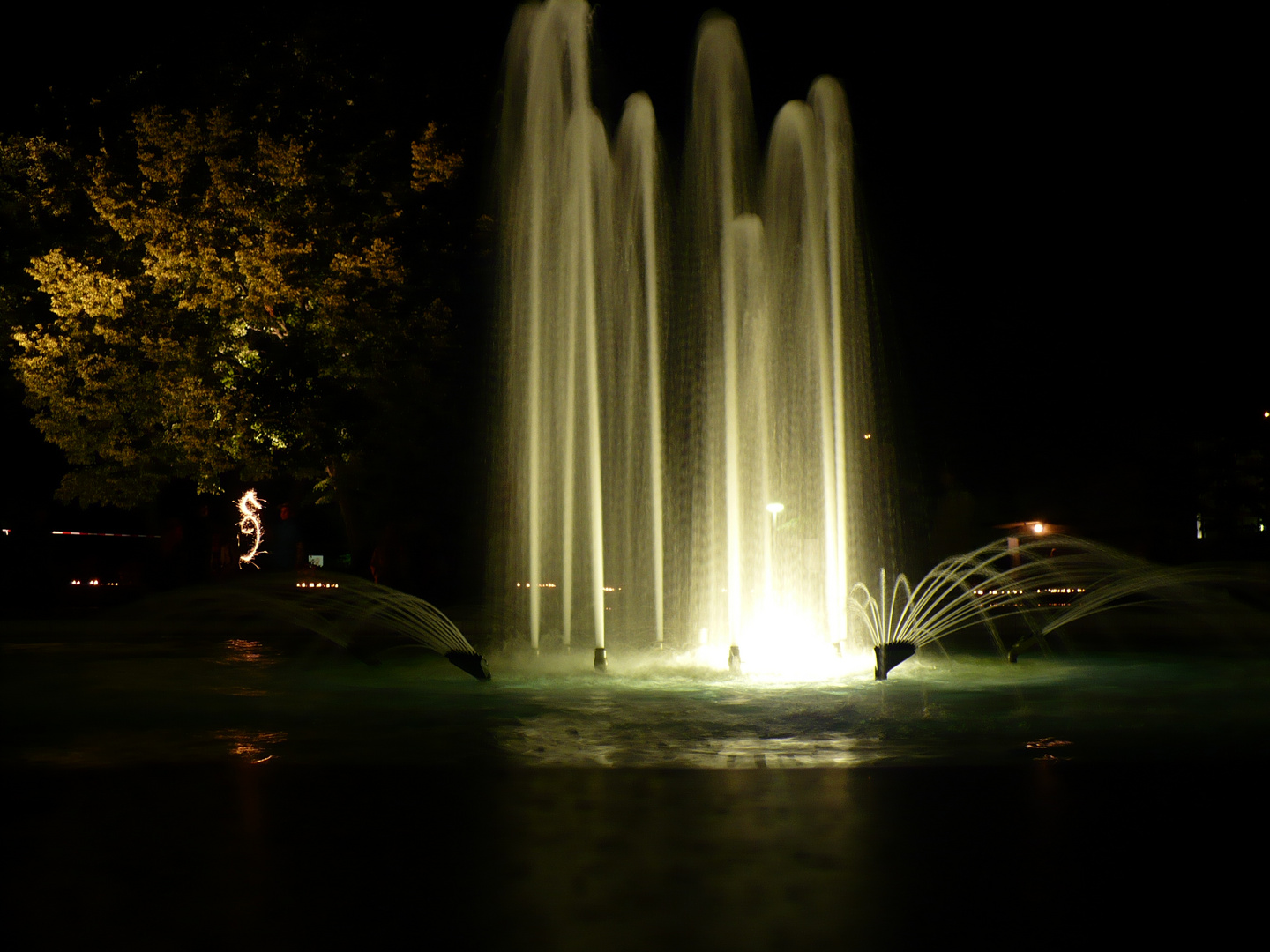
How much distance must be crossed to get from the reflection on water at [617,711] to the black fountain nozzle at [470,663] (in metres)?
0.20

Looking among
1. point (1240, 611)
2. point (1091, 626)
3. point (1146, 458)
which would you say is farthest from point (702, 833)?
point (1146, 458)

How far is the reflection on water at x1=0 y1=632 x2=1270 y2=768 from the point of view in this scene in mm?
7945

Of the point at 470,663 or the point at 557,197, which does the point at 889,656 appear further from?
the point at 557,197

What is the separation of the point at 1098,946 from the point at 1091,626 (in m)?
16.8

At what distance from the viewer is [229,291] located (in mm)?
25391

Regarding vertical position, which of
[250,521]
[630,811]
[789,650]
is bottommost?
[630,811]

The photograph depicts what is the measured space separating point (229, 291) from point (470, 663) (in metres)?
15.7

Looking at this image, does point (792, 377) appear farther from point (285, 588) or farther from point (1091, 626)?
point (285, 588)

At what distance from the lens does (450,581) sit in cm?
3134

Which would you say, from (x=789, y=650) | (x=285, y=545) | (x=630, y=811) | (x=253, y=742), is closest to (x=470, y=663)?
(x=253, y=742)

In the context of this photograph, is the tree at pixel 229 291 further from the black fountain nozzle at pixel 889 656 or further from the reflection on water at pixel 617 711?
the black fountain nozzle at pixel 889 656

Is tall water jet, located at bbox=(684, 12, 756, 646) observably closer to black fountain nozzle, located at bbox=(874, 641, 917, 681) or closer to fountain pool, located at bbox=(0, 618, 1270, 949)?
black fountain nozzle, located at bbox=(874, 641, 917, 681)

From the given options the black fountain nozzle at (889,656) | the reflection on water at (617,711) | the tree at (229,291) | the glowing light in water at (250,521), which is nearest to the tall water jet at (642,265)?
the black fountain nozzle at (889,656)

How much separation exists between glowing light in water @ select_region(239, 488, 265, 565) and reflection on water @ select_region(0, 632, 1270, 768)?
16.9 meters
